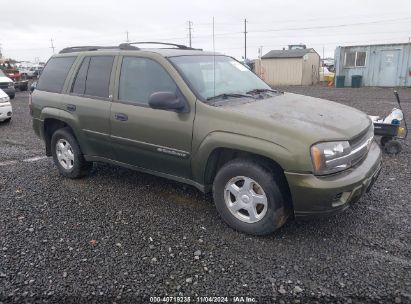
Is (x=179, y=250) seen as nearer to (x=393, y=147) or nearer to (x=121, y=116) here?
(x=121, y=116)

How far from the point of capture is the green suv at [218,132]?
10.4 feet

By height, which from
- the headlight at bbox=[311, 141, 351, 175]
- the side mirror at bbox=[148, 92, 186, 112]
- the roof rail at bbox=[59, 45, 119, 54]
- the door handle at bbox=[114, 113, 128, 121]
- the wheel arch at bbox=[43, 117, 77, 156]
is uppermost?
→ the roof rail at bbox=[59, 45, 119, 54]

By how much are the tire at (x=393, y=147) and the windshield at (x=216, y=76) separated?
3.09 meters

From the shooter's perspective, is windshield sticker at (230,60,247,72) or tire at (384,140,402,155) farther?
tire at (384,140,402,155)

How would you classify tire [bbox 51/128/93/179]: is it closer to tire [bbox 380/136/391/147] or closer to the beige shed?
tire [bbox 380/136/391/147]

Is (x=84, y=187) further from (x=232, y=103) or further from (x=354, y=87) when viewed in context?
(x=354, y=87)

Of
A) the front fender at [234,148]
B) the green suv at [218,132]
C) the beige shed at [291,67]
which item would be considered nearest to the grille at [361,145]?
the green suv at [218,132]

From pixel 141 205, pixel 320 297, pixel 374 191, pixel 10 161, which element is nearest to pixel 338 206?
pixel 320 297

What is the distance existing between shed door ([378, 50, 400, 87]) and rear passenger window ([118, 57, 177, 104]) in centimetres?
2434

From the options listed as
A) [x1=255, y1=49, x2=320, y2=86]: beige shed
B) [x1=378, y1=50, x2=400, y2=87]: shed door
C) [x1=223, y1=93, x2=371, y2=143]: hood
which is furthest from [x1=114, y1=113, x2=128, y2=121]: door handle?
[x1=255, y1=49, x2=320, y2=86]: beige shed

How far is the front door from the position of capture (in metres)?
3.80

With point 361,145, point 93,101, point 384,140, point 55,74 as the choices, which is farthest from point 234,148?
point 384,140

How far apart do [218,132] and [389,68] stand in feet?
81.4

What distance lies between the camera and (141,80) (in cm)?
419
